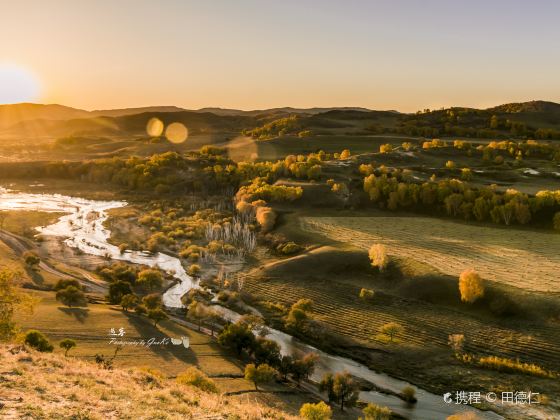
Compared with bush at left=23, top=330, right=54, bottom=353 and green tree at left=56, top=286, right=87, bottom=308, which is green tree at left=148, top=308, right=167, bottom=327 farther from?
bush at left=23, top=330, right=54, bottom=353

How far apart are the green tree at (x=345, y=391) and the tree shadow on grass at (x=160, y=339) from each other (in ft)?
44.2

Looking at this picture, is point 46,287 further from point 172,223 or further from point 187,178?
point 187,178

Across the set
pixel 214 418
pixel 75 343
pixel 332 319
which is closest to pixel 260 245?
pixel 332 319

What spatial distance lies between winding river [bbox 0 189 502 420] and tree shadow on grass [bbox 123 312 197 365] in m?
8.70

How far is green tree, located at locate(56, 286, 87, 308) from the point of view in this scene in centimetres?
5562

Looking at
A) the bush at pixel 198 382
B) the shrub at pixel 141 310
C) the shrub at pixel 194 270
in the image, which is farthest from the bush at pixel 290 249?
the bush at pixel 198 382

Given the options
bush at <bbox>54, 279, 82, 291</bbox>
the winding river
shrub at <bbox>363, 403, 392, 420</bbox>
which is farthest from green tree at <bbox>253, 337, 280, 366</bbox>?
bush at <bbox>54, 279, 82, 291</bbox>

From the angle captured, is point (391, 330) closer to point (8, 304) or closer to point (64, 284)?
point (8, 304)

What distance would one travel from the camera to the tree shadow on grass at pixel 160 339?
148ft

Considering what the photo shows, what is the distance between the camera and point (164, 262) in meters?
80.8

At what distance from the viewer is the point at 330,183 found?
118 meters

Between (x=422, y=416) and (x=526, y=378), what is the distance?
1101 cm

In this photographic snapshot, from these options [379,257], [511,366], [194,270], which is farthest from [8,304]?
[379,257]

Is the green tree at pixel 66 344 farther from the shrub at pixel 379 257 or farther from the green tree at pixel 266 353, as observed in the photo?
the shrub at pixel 379 257
